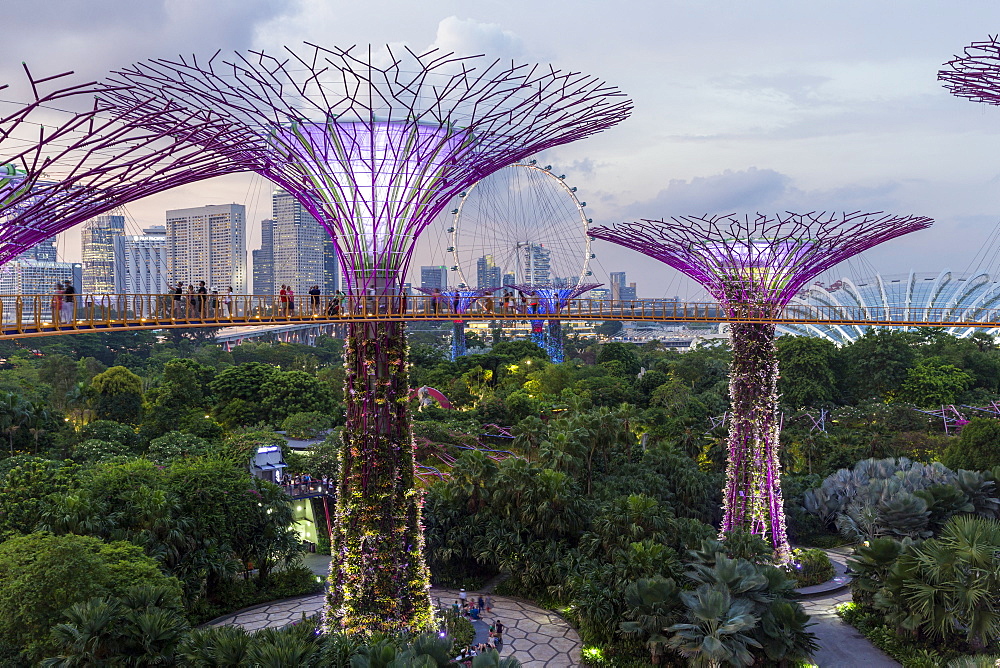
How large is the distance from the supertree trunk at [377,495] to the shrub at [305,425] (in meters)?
25.2

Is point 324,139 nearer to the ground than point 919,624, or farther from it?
farther from it

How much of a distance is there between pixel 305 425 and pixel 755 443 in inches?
1103

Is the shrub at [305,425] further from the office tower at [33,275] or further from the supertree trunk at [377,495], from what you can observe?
the supertree trunk at [377,495]

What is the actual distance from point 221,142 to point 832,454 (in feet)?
108

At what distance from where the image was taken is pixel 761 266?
2538 cm

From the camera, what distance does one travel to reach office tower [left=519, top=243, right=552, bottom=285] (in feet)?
212

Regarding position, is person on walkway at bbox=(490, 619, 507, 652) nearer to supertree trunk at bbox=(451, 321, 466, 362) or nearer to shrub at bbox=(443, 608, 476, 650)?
shrub at bbox=(443, 608, 476, 650)

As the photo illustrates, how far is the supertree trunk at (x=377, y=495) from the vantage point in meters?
19.2

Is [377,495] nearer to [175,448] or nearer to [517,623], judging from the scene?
[517,623]

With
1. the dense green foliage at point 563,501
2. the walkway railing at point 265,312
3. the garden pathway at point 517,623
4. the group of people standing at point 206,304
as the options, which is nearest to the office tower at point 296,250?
the dense green foliage at point 563,501

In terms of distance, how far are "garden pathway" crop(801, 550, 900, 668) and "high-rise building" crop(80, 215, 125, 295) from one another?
92.8 ft

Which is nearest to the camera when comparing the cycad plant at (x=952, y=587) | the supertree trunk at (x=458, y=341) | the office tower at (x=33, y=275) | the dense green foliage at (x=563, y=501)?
the cycad plant at (x=952, y=587)

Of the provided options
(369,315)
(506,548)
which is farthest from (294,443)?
(369,315)

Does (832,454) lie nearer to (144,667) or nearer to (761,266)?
(761,266)
